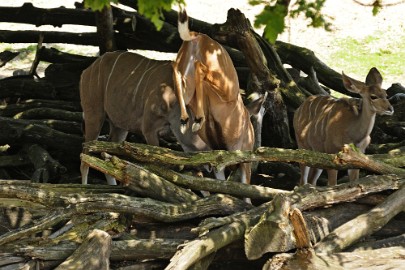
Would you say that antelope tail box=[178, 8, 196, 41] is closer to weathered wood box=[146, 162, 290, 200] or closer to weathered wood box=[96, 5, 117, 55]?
weathered wood box=[146, 162, 290, 200]

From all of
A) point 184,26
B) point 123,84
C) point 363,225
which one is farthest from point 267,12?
point 123,84

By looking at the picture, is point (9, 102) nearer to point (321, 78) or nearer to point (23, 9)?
point (23, 9)

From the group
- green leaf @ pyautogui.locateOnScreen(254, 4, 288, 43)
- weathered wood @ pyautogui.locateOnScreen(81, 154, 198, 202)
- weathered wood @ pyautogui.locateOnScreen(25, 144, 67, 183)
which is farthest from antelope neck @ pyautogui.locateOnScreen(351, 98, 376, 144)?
green leaf @ pyautogui.locateOnScreen(254, 4, 288, 43)

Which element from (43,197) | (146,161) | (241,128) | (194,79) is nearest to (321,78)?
(241,128)

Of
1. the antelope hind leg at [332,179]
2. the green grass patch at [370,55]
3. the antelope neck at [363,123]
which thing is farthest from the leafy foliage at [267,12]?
the green grass patch at [370,55]

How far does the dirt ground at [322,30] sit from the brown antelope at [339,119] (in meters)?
6.51

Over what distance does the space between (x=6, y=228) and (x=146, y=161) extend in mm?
1067

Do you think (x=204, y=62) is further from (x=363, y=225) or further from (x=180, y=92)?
(x=363, y=225)

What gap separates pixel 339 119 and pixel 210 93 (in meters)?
1.27

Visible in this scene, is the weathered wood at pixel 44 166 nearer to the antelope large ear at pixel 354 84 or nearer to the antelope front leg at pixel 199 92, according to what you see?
the antelope front leg at pixel 199 92

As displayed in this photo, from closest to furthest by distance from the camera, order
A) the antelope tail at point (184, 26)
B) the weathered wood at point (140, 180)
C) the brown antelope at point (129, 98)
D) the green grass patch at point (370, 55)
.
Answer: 1. the weathered wood at point (140, 180)
2. the antelope tail at point (184, 26)
3. the brown antelope at point (129, 98)
4. the green grass patch at point (370, 55)

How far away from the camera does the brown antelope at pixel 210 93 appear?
627 centimetres

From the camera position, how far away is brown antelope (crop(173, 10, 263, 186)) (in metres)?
6.27

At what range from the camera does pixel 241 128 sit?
6.96 metres
